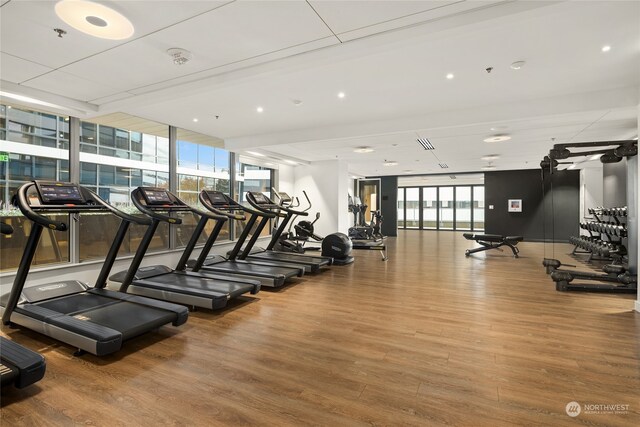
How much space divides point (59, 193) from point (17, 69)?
5.28 ft

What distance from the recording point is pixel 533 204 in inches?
472

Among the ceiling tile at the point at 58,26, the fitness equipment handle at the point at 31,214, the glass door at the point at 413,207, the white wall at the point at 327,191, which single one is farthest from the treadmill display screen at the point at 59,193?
the glass door at the point at 413,207

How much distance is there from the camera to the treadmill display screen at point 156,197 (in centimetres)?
422

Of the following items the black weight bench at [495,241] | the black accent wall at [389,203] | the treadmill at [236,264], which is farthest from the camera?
the black accent wall at [389,203]

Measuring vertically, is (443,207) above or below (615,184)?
below

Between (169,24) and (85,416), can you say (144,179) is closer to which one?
(169,24)

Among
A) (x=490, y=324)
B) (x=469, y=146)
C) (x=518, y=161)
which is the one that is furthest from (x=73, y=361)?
(x=518, y=161)

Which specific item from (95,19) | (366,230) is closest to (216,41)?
(95,19)

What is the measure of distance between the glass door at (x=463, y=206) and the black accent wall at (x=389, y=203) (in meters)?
4.21

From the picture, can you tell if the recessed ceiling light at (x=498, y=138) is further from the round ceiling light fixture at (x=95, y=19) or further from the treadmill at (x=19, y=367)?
the treadmill at (x=19, y=367)

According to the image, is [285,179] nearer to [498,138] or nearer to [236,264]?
[236,264]

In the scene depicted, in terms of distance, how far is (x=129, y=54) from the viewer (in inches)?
129

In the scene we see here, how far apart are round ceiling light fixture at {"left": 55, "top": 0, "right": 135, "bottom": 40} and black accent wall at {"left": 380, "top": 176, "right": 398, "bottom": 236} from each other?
40.3 feet

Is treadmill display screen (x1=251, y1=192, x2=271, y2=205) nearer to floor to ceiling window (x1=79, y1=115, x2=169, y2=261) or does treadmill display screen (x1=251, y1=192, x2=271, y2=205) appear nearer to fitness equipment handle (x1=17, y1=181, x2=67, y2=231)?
floor to ceiling window (x1=79, y1=115, x2=169, y2=261)
